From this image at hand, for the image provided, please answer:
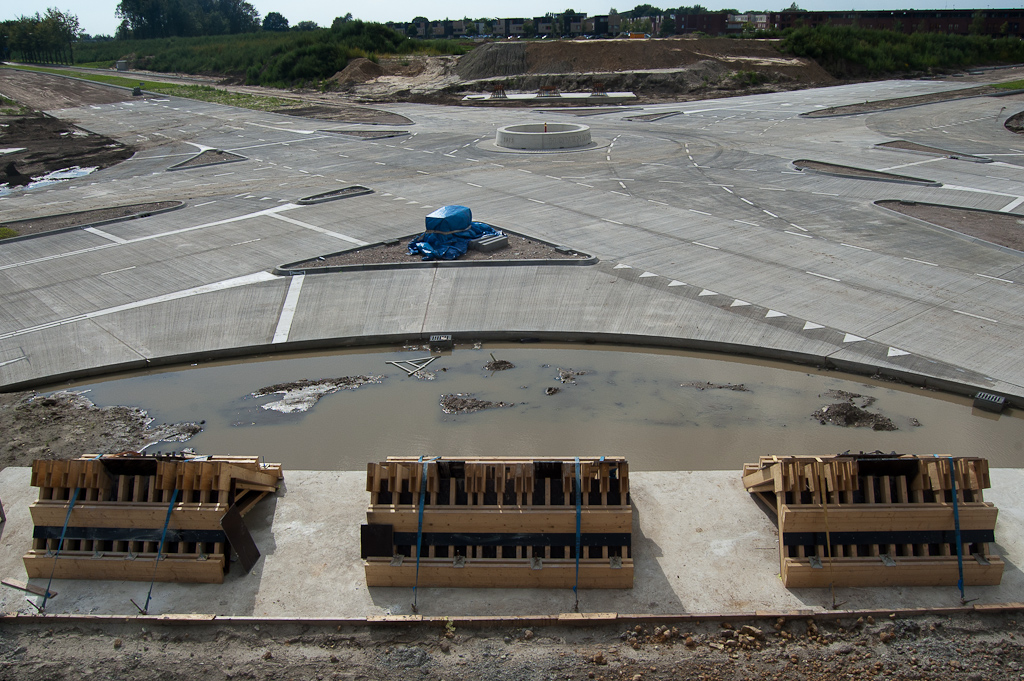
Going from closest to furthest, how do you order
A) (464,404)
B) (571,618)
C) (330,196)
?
(571,618) < (464,404) < (330,196)

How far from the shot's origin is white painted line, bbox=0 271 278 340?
16.8 m

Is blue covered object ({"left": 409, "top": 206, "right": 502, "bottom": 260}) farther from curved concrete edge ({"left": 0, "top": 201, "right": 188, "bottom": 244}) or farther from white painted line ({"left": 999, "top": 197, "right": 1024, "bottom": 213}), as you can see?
white painted line ({"left": 999, "top": 197, "right": 1024, "bottom": 213})

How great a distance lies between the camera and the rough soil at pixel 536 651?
24.1ft

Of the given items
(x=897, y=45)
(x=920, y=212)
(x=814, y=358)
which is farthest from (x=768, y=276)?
(x=897, y=45)

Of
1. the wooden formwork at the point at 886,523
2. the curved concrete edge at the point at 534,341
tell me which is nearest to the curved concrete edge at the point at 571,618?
the wooden formwork at the point at 886,523

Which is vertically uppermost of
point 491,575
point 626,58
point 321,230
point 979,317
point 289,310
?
point 626,58

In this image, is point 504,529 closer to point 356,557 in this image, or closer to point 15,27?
point 356,557

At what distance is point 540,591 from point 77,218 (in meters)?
25.0

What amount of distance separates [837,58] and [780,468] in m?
75.9

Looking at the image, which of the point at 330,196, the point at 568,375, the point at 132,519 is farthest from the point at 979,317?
the point at 330,196

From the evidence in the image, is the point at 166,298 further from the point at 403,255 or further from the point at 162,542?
the point at 162,542

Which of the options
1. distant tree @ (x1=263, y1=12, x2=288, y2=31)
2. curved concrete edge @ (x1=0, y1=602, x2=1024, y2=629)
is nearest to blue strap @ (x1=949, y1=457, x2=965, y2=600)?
curved concrete edge @ (x1=0, y1=602, x2=1024, y2=629)

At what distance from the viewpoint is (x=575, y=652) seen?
25.0 ft

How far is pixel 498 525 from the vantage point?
8.59 meters
